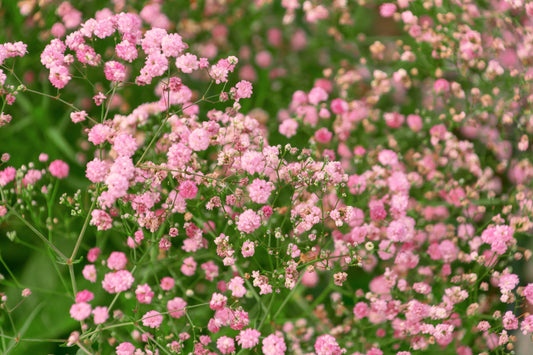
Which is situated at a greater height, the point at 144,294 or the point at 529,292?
the point at 144,294

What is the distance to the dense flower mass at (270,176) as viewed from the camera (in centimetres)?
142

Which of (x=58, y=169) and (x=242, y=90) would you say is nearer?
(x=242, y=90)

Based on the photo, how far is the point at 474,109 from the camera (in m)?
2.27

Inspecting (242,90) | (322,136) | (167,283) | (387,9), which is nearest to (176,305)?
(167,283)

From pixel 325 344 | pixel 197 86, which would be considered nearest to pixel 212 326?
pixel 325 344

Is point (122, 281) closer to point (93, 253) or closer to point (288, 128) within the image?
point (93, 253)

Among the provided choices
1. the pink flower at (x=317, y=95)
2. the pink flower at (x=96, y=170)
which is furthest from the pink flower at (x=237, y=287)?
the pink flower at (x=317, y=95)

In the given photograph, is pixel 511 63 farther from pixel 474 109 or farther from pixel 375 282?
pixel 375 282

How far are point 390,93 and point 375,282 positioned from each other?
2.88 feet

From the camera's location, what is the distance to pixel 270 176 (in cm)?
152

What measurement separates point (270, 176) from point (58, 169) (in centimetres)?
76

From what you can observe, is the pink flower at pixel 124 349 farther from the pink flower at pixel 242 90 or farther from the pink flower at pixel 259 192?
the pink flower at pixel 242 90

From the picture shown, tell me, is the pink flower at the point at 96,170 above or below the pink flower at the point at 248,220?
above

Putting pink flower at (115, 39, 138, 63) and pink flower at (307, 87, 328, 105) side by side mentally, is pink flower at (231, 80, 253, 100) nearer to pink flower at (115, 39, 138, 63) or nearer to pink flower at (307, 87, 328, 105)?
pink flower at (115, 39, 138, 63)
